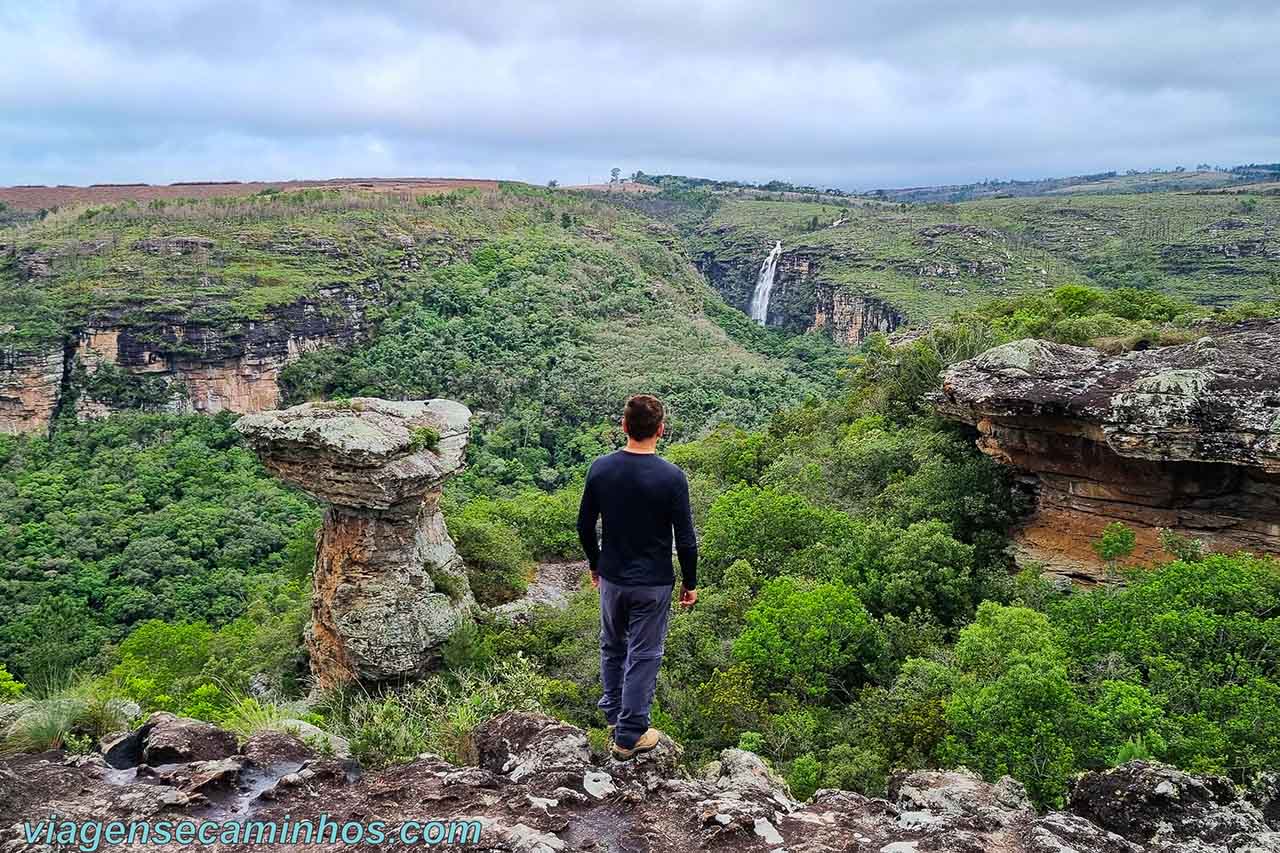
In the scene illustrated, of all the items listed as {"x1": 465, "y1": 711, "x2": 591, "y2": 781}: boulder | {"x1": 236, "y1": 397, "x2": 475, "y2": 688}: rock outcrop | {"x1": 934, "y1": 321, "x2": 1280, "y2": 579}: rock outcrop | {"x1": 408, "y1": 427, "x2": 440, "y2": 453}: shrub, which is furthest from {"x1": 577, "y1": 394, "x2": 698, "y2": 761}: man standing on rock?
{"x1": 408, "y1": 427, "x2": 440, "y2": 453}: shrub

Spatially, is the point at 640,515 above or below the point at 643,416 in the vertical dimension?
below

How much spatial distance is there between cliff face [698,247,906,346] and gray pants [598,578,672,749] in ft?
250

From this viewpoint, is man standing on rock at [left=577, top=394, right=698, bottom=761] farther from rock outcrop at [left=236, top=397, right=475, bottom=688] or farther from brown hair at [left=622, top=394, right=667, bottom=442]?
rock outcrop at [left=236, top=397, right=475, bottom=688]

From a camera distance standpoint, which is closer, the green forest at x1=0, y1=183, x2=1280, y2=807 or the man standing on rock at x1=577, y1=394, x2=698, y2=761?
→ the man standing on rock at x1=577, y1=394, x2=698, y2=761

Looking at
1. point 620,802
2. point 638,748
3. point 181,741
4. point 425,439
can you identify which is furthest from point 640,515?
point 425,439

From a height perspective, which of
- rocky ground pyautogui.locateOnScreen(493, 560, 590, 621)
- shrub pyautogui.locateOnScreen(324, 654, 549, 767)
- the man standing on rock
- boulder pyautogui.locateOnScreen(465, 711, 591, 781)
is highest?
the man standing on rock

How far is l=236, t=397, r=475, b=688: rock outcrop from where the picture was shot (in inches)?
586

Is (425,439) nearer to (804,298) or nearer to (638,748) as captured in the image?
(638,748)

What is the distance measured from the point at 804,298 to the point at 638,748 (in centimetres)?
9873

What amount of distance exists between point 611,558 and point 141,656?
2403 cm

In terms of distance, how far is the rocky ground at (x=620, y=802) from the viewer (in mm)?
4766

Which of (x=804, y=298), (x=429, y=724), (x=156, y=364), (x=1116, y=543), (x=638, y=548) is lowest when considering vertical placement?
(x=156, y=364)

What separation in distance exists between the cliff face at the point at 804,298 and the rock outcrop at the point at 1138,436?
66.8m

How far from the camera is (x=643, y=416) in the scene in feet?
17.6
